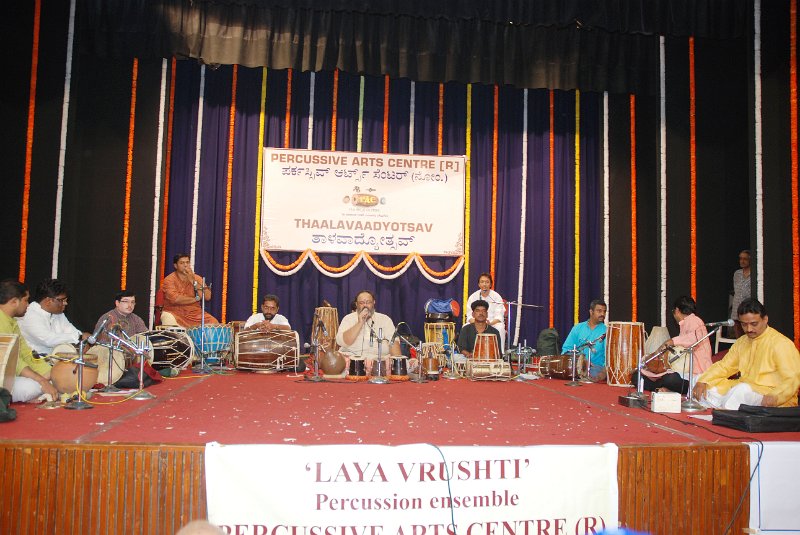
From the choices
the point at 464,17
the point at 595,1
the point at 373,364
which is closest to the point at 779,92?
the point at 595,1

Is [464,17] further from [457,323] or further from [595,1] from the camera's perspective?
[457,323]

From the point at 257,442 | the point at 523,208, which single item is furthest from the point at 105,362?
the point at 523,208

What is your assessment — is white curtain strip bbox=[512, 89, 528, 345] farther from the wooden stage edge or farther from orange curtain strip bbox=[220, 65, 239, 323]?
the wooden stage edge

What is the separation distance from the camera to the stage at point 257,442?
265 cm

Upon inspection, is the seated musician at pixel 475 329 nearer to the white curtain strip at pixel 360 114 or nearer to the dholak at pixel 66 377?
the white curtain strip at pixel 360 114

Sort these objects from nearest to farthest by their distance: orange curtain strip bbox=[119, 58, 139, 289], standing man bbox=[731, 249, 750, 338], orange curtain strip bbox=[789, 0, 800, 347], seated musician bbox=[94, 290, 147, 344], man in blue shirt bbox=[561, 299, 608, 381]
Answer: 1. orange curtain strip bbox=[789, 0, 800, 347]
2. seated musician bbox=[94, 290, 147, 344]
3. man in blue shirt bbox=[561, 299, 608, 381]
4. standing man bbox=[731, 249, 750, 338]
5. orange curtain strip bbox=[119, 58, 139, 289]

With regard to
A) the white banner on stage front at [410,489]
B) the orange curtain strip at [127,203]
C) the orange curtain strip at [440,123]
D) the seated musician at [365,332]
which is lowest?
the white banner on stage front at [410,489]

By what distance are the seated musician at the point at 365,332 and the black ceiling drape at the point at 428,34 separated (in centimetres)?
299

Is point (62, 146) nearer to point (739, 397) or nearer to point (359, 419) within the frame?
point (359, 419)

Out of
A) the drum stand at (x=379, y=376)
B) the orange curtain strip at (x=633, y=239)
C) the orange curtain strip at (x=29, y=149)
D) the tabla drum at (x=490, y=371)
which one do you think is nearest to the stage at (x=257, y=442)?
the drum stand at (x=379, y=376)

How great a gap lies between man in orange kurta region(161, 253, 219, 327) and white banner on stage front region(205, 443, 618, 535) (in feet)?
15.0

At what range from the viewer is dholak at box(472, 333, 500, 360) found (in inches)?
231

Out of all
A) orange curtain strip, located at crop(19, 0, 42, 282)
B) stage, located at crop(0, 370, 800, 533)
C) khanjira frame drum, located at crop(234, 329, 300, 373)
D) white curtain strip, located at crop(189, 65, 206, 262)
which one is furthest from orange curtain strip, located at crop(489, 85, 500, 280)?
orange curtain strip, located at crop(19, 0, 42, 282)

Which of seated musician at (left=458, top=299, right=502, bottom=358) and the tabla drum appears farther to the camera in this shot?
seated musician at (left=458, top=299, right=502, bottom=358)
